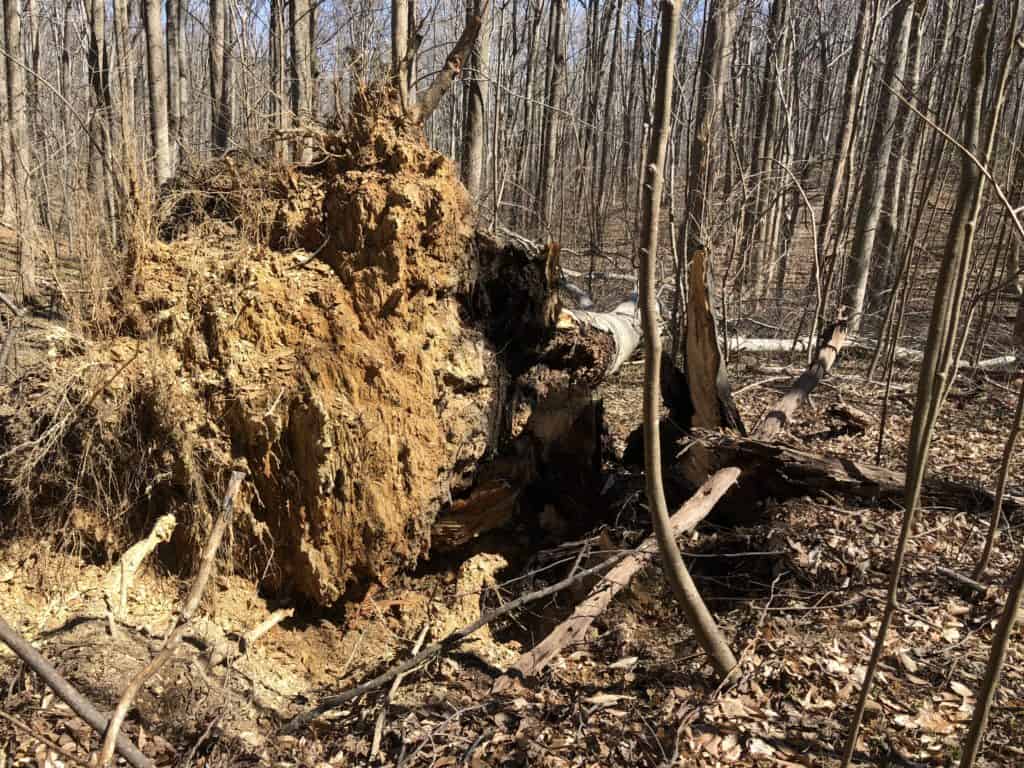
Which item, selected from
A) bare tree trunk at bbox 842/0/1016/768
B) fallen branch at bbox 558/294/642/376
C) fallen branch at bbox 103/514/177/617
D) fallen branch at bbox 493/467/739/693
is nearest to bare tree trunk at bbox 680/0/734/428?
fallen branch at bbox 493/467/739/693

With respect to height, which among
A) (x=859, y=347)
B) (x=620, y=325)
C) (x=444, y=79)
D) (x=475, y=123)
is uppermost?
(x=475, y=123)

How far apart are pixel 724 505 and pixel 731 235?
3269mm

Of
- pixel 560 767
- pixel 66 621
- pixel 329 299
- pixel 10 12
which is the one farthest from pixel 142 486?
pixel 10 12

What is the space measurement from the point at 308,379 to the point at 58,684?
2255mm

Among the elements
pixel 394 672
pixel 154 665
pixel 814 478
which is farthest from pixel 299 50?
pixel 154 665

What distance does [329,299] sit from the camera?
4.05 m

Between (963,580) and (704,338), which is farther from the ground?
(704,338)

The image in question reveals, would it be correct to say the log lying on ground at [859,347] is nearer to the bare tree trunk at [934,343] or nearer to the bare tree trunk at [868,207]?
the bare tree trunk at [868,207]

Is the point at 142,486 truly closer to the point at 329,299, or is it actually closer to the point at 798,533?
the point at 329,299

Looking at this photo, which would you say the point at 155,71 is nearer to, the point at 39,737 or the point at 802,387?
the point at 802,387

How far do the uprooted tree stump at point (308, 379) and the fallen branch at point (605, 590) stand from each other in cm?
127

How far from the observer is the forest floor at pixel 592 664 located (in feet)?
8.54

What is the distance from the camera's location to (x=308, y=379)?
383 centimetres

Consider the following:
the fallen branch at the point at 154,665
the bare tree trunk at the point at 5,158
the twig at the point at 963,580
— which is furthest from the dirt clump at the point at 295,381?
the bare tree trunk at the point at 5,158
